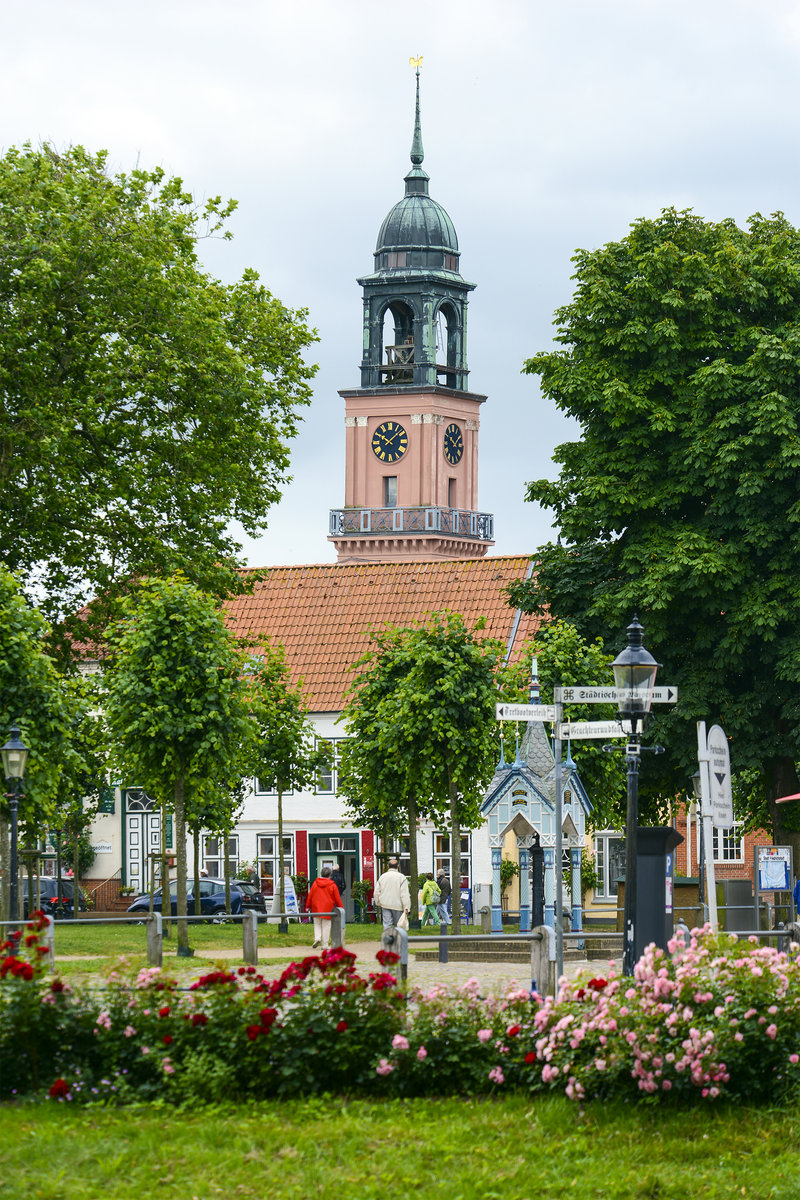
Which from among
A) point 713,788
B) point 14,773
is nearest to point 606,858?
point 14,773

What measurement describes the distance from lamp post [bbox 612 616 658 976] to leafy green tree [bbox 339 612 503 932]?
58.1 ft

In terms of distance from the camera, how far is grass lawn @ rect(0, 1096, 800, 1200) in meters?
9.72

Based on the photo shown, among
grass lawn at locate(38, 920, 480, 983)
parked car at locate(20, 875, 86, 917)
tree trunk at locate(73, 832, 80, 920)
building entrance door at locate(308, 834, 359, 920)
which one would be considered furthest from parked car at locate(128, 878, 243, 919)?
grass lawn at locate(38, 920, 480, 983)

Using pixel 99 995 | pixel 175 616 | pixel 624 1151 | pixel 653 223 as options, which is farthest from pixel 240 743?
pixel 624 1151

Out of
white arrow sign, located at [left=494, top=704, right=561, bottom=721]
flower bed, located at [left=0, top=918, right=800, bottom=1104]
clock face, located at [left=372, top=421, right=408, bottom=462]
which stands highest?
clock face, located at [left=372, top=421, right=408, bottom=462]

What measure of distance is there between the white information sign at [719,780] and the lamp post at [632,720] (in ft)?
2.20

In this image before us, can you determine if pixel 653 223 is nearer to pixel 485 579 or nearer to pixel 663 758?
pixel 663 758

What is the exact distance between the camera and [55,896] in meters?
53.5

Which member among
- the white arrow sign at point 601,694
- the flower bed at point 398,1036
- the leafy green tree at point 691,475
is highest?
the leafy green tree at point 691,475

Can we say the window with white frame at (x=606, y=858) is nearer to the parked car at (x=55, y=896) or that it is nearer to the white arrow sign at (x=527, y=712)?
the parked car at (x=55, y=896)

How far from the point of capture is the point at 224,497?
3603 centimetres

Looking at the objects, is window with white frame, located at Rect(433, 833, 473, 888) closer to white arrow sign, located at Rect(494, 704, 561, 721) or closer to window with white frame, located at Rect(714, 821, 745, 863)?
window with white frame, located at Rect(714, 821, 745, 863)

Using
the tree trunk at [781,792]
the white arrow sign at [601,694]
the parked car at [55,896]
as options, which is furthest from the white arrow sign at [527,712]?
the parked car at [55,896]

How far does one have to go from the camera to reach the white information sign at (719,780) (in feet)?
54.7
